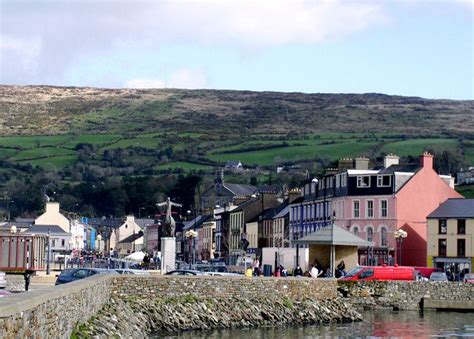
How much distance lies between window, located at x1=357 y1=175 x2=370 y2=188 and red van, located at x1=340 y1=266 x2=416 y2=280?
105 ft

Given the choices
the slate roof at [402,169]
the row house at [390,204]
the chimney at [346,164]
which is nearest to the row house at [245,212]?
the chimney at [346,164]

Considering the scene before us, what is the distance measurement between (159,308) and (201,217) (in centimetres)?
11439

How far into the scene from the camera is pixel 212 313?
161 feet

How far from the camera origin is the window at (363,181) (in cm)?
10270

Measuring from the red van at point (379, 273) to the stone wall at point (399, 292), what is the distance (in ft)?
1.16

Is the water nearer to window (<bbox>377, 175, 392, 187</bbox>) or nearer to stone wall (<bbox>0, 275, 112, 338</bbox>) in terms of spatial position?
stone wall (<bbox>0, 275, 112, 338</bbox>)

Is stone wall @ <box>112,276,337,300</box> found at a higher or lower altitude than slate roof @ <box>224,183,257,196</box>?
lower

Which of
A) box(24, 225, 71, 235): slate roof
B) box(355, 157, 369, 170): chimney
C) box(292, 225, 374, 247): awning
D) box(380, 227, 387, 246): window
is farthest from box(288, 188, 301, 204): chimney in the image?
box(292, 225, 374, 247): awning

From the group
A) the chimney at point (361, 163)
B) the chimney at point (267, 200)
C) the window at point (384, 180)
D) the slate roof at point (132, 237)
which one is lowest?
the slate roof at point (132, 237)

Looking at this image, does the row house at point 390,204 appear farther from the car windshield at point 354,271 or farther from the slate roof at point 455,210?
the car windshield at point 354,271

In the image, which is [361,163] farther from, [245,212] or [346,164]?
[245,212]

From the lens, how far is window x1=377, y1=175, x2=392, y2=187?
329ft

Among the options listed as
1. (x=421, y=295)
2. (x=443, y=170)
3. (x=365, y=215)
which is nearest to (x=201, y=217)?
(x=443, y=170)

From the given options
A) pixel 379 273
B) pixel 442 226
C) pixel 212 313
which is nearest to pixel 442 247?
pixel 442 226
